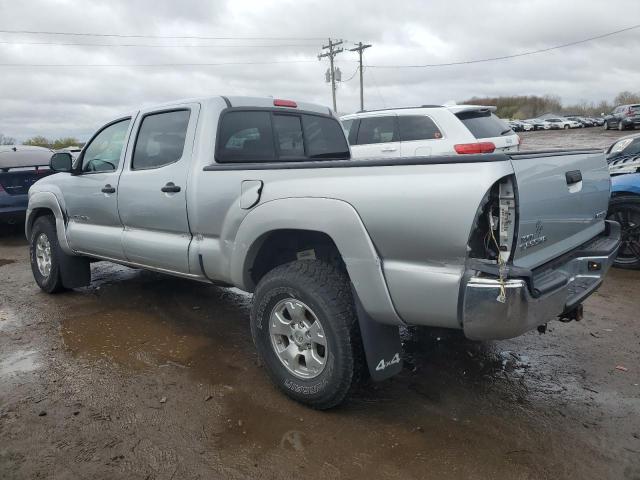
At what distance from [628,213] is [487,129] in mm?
2891

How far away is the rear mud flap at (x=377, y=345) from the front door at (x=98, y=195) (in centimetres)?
262

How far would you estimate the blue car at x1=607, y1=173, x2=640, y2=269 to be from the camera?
6.04m

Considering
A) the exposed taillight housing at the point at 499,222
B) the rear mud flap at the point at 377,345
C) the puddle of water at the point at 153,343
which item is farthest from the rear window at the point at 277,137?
the exposed taillight housing at the point at 499,222

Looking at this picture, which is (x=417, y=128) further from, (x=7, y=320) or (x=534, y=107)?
(x=534, y=107)

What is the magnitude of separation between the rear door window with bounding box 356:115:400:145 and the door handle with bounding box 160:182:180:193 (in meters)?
5.67

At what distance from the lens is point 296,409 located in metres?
3.23

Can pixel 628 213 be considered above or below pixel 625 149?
below

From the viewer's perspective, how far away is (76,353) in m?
4.20

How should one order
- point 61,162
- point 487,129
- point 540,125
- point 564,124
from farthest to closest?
point 540,125 < point 564,124 < point 487,129 < point 61,162

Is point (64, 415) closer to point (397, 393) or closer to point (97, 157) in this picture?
point (397, 393)

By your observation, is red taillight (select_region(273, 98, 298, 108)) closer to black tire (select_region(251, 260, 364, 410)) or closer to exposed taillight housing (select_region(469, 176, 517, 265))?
black tire (select_region(251, 260, 364, 410))

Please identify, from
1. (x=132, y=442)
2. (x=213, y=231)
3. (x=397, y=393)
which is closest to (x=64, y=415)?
(x=132, y=442)

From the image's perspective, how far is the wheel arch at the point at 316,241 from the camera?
2.75 metres

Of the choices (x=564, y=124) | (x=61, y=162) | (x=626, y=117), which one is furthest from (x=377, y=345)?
(x=564, y=124)
